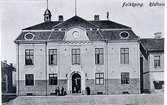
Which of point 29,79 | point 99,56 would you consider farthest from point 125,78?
point 29,79

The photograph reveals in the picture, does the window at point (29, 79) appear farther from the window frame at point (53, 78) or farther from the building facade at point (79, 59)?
the window frame at point (53, 78)

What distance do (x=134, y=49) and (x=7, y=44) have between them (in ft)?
4.17

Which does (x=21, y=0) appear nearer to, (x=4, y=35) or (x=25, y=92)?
(x=4, y=35)

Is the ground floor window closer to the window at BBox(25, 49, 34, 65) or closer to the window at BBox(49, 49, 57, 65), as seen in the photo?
the window at BBox(49, 49, 57, 65)

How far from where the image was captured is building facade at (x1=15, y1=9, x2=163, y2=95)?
5.44 m

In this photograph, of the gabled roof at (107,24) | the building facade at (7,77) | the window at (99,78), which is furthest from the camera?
the window at (99,78)

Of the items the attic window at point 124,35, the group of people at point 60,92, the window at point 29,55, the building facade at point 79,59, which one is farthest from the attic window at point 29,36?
the attic window at point 124,35

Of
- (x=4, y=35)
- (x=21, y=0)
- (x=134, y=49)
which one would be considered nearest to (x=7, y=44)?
(x=4, y=35)

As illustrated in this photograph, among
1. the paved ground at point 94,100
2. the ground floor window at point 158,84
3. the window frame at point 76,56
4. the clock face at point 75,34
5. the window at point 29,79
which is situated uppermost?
the clock face at point 75,34

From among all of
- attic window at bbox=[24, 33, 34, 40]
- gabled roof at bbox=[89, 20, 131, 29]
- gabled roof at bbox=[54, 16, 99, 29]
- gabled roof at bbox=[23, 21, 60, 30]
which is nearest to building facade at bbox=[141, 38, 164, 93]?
gabled roof at bbox=[89, 20, 131, 29]

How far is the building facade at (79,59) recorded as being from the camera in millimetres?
5441

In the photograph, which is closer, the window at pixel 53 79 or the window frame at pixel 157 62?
the window frame at pixel 157 62

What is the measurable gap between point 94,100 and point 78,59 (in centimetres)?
44

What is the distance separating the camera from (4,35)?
209 inches
